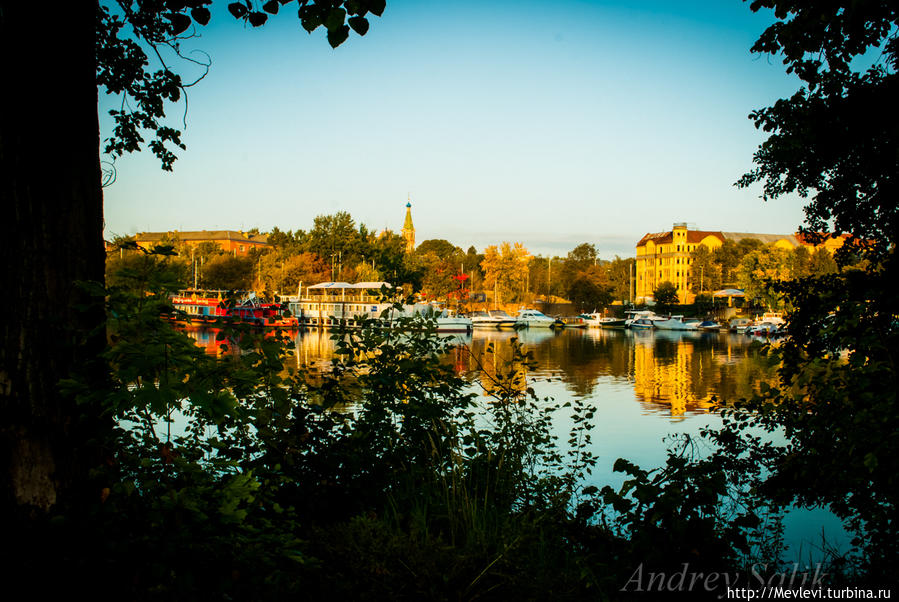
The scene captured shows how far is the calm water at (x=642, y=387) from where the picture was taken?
8.90m

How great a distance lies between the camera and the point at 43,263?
295cm

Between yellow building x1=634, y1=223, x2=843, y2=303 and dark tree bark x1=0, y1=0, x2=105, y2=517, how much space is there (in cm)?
12321

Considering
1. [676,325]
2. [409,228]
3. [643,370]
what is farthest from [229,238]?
[643,370]

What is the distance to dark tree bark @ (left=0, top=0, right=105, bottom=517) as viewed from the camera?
282 centimetres

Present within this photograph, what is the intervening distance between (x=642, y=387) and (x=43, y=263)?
23.1m

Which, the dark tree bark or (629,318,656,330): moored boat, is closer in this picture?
the dark tree bark

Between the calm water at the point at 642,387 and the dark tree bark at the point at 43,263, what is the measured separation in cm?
86

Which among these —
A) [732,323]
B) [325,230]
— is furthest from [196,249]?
[732,323]

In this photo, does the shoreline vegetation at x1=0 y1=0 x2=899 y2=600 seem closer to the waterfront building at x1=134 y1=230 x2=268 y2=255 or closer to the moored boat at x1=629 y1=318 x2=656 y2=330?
the moored boat at x1=629 y1=318 x2=656 y2=330

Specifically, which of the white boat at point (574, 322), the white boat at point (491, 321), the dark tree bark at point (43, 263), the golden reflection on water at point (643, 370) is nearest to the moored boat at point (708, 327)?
the white boat at point (574, 322)

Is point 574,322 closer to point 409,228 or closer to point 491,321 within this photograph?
point 491,321

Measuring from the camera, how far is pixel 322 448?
5.35 metres

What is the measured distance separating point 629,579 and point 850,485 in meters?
2.18

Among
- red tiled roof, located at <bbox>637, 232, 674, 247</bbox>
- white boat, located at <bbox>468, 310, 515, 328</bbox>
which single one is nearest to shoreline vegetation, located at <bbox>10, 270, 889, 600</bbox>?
white boat, located at <bbox>468, 310, 515, 328</bbox>
